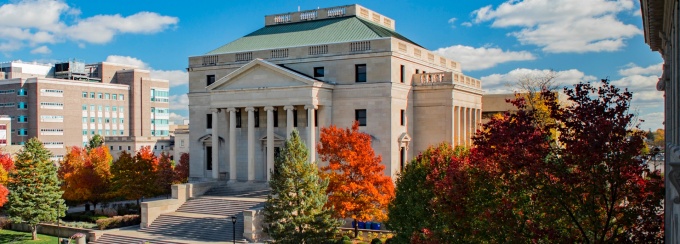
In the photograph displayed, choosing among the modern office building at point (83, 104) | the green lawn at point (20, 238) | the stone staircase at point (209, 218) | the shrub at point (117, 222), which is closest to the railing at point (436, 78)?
the stone staircase at point (209, 218)

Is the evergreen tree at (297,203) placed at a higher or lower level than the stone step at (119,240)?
higher

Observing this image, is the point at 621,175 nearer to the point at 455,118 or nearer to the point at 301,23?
the point at 455,118

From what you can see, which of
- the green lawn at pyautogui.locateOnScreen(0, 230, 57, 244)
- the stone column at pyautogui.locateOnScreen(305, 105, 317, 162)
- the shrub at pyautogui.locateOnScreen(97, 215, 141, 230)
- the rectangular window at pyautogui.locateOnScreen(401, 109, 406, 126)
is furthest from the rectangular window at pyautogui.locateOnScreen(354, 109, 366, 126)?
the green lawn at pyautogui.locateOnScreen(0, 230, 57, 244)

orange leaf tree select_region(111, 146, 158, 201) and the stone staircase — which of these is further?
orange leaf tree select_region(111, 146, 158, 201)

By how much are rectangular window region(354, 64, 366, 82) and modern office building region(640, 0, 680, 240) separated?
2920 centimetres

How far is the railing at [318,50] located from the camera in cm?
5064

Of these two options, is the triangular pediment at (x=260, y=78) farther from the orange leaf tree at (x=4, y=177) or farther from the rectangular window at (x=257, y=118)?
the orange leaf tree at (x=4, y=177)

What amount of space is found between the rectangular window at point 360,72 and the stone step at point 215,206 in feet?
42.1

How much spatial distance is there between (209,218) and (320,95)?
508 inches

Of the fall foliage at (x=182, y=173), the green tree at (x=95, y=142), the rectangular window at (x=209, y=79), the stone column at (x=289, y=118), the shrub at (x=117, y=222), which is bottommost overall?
the shrub at (x=117, y=222)

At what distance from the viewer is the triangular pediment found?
48719mm

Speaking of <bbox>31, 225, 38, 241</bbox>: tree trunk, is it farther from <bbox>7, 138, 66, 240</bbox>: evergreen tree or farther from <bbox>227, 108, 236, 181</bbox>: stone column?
<bbox>227, 108, 236, 181</bbox>: stone column

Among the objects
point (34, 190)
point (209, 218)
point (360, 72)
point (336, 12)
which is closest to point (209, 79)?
point (336, 12)

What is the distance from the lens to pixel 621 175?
16312 millimetres
